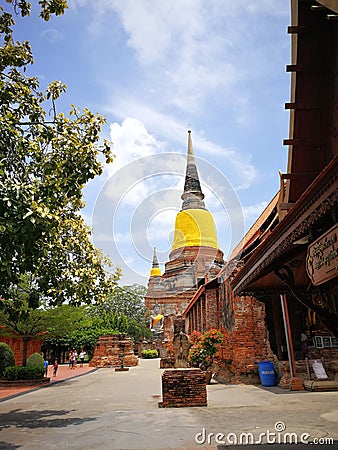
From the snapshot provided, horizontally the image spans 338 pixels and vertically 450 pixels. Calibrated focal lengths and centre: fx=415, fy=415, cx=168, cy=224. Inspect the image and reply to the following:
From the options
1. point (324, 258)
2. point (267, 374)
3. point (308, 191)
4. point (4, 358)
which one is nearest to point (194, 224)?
point (4, 358)

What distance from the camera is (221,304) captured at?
1605 cm

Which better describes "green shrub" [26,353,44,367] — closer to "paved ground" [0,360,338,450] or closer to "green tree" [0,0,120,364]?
"paved ground" [0,360,338,450]

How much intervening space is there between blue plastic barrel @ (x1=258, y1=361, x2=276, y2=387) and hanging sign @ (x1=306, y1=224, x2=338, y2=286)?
30.1 ft

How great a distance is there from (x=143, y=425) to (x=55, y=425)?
1.78m

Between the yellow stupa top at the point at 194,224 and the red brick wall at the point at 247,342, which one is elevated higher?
the yellow stupa top at the point at 194,224

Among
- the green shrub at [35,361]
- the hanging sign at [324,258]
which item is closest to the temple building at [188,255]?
the green shrub at [35,361]

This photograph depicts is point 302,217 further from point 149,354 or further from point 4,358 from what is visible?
point 149,354

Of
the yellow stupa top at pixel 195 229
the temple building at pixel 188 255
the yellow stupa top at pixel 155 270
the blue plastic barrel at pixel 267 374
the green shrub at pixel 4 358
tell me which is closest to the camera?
the blue plastic barrel at pixel 267 374

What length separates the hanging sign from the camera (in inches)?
135

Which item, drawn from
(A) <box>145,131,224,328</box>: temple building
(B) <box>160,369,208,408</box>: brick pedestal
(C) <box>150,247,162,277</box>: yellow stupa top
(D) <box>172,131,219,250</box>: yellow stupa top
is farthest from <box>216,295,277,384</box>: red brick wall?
(C) <box>150,247,162,277</box>: yellow stupa top

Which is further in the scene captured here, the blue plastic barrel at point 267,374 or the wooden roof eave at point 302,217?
the blue plastic barrel at point 267,374

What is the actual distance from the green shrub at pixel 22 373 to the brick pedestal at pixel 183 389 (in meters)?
10.8

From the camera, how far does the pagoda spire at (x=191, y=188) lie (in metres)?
42.2

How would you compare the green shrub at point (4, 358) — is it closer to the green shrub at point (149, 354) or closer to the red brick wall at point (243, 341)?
the red brick wall at point (243, 341)
